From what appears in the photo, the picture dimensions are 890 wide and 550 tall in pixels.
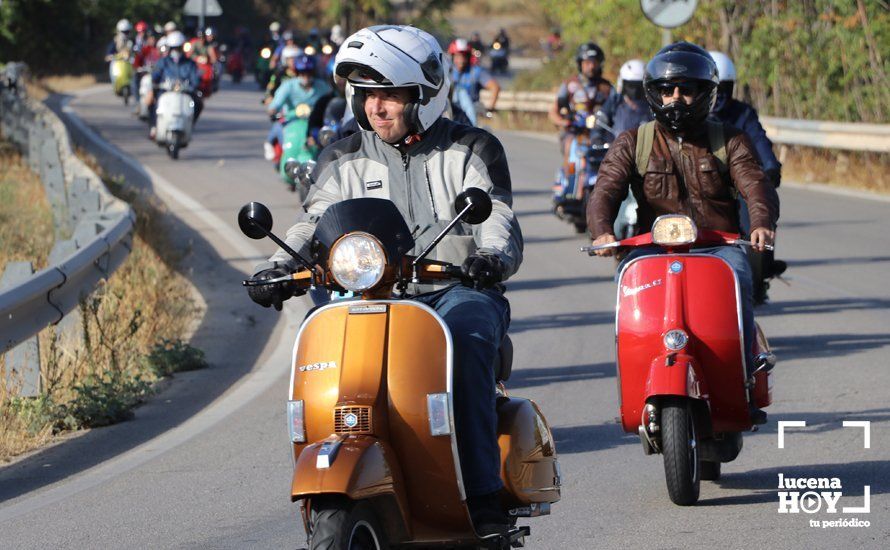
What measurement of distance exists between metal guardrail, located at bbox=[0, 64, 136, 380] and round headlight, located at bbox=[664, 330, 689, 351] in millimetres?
3300

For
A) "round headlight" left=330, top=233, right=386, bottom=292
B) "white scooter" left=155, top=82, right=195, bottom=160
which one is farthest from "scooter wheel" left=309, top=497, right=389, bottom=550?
"white scooter" left=155, top=82, right=195, bottom=160

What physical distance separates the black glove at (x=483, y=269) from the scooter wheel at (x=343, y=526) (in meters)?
0.80

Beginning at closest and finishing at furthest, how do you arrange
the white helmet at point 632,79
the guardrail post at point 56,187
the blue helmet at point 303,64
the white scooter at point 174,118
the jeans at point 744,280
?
1. the jeans at point 744,280
2. the white helmet at point 632,79
3. the guardrail post at point 56,187
4. the blue helmet at point 303,64
5. the white scooter at point 174,118

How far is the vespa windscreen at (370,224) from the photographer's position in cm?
523

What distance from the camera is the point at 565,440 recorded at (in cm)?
837

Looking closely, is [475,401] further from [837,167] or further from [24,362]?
[837,167]

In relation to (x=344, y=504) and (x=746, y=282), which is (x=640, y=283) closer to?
(x=746, y=282)

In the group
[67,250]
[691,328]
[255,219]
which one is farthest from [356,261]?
A: [67,250]

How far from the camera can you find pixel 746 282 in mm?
7273

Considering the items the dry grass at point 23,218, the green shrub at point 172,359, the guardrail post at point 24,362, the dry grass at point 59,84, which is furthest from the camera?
the dry grass at point 59,84

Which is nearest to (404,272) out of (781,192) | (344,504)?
(344,504)

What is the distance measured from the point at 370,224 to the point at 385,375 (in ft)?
1.52

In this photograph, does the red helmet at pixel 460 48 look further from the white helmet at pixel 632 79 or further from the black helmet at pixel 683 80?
the black helmet at pixel 683 80

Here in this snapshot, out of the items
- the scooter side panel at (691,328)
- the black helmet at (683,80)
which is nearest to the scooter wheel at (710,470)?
the scooter side panel at (691,328)
